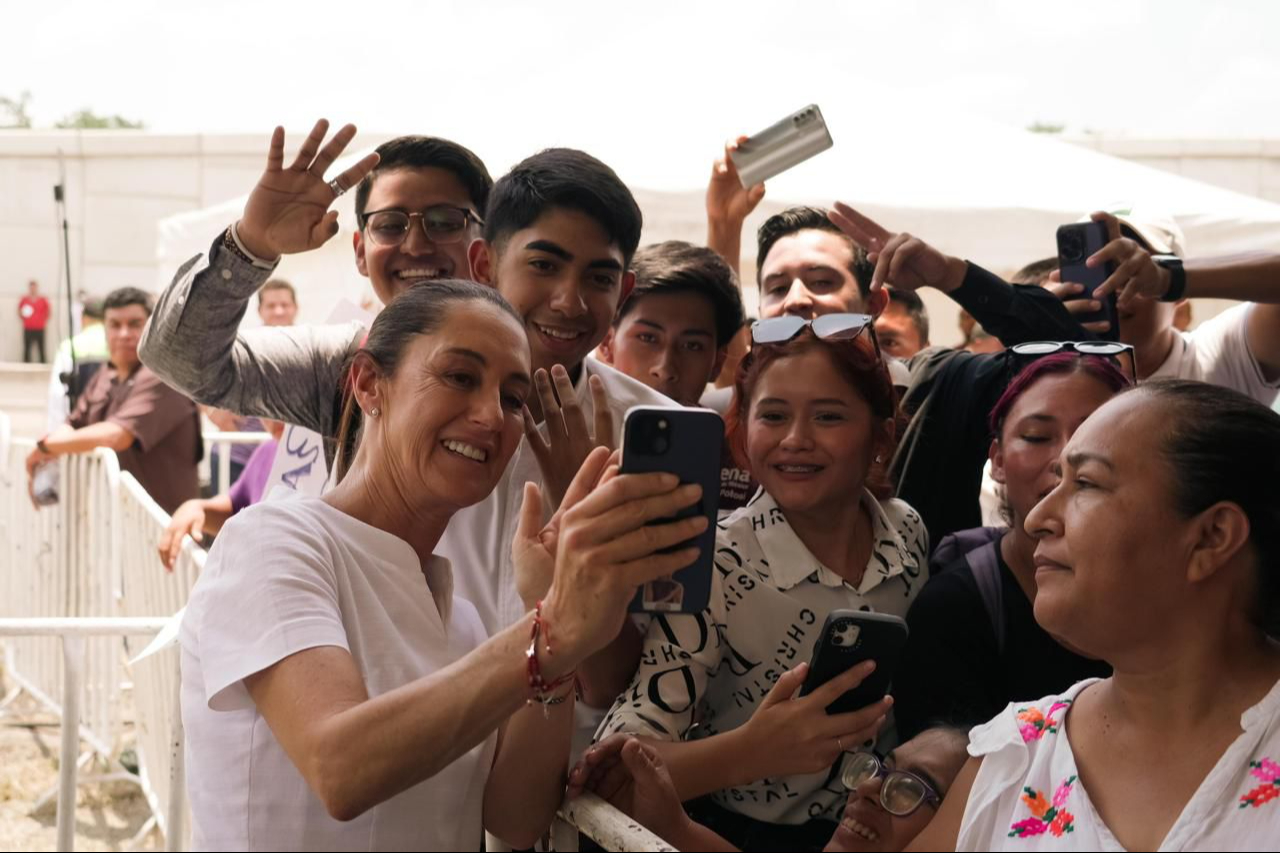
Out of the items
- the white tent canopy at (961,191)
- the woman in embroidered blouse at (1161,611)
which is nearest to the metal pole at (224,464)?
the white tent canopy at (961,191)

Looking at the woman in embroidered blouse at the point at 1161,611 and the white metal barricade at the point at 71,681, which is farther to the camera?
the white metal barricade at the point at 71,681

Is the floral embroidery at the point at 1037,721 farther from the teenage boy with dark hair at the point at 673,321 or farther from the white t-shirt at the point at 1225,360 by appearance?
the white t-shirt at the point at 1225,360

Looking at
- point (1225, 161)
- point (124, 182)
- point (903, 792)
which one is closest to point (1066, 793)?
point (903, 792)

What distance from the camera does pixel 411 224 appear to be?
10.6 ft

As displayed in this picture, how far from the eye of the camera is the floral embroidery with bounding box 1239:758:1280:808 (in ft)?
5.89

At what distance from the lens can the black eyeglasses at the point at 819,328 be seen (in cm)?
262

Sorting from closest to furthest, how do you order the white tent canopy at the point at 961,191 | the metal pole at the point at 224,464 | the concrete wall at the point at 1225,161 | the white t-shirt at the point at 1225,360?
1. the white t-shirt at the point at 1225,360
2. the white tent canopy at the point at 961,191
3. the metal pole at the point at 224,464
4. the concrete wall at the point at 1225,161

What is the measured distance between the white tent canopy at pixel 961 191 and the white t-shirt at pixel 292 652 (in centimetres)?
432

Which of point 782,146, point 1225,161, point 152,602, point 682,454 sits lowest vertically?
point 152,602

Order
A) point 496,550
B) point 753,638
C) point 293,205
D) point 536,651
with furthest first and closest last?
point 293,205 < point 496,550 < point 753,638 < point 536,651

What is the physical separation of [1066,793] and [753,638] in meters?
0.66

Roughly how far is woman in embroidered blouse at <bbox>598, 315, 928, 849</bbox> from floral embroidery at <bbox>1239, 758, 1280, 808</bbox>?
0.58 meters

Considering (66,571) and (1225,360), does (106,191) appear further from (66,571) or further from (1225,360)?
(1225,360)

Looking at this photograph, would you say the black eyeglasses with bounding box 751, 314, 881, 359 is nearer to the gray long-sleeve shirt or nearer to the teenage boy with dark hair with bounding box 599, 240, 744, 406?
the teenage boy with dark hair with bounding box 599, 240, 744, 406
